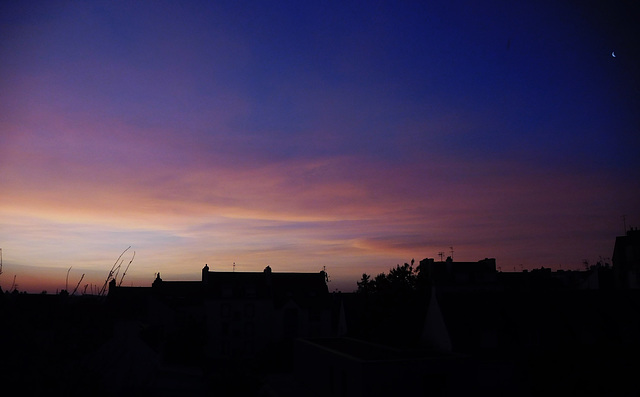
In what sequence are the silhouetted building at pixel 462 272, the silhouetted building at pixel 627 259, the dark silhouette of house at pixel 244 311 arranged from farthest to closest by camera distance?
the silhouetted building at pixel 462 272 < the silhouetted building at pixel 627 259 < the dark silhouette of house at pixel 244 311

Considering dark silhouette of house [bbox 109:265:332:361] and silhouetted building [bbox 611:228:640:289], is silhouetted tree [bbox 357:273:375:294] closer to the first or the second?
dark silhouette of house [bbox 109:265:332:361]

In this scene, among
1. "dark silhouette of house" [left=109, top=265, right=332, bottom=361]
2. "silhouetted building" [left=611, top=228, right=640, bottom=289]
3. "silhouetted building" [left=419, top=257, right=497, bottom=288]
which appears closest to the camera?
"dark silhouette of house" [left=109, top=265, right=332, bottom=361]

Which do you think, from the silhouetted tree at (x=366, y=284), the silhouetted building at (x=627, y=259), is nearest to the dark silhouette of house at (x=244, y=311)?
the silhouetted tree at (x=366, y=284)

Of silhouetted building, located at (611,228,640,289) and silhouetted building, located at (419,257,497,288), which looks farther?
silhouetted building, located at (419,257,497,288)

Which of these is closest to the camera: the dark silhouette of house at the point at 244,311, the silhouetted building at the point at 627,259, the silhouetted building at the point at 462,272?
the dark silhouette of house at the point at 244,311

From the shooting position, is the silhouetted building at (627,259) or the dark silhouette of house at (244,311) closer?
the dark silhouette of house at (244,311)

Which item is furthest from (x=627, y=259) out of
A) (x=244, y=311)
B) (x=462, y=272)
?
(x=244, y=311)

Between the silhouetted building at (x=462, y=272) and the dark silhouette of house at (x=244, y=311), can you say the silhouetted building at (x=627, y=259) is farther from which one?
the dark silhouette of house at (x=244, y=311)

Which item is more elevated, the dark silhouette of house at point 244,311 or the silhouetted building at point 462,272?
the silhouetted building at point 462,272

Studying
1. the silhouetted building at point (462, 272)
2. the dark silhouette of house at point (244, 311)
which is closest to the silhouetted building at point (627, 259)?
Result: the silhouetted building at point (462, 272)

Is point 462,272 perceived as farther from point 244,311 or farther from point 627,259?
point 244,311

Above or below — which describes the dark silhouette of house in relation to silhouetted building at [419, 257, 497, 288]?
below

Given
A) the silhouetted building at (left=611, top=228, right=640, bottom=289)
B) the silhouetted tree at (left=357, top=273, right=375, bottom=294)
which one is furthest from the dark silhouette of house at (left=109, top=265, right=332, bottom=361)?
the silhouetted building at (left=611, top=228, right=640, bottom=289)

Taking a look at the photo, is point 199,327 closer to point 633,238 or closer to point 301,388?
point 301,388
